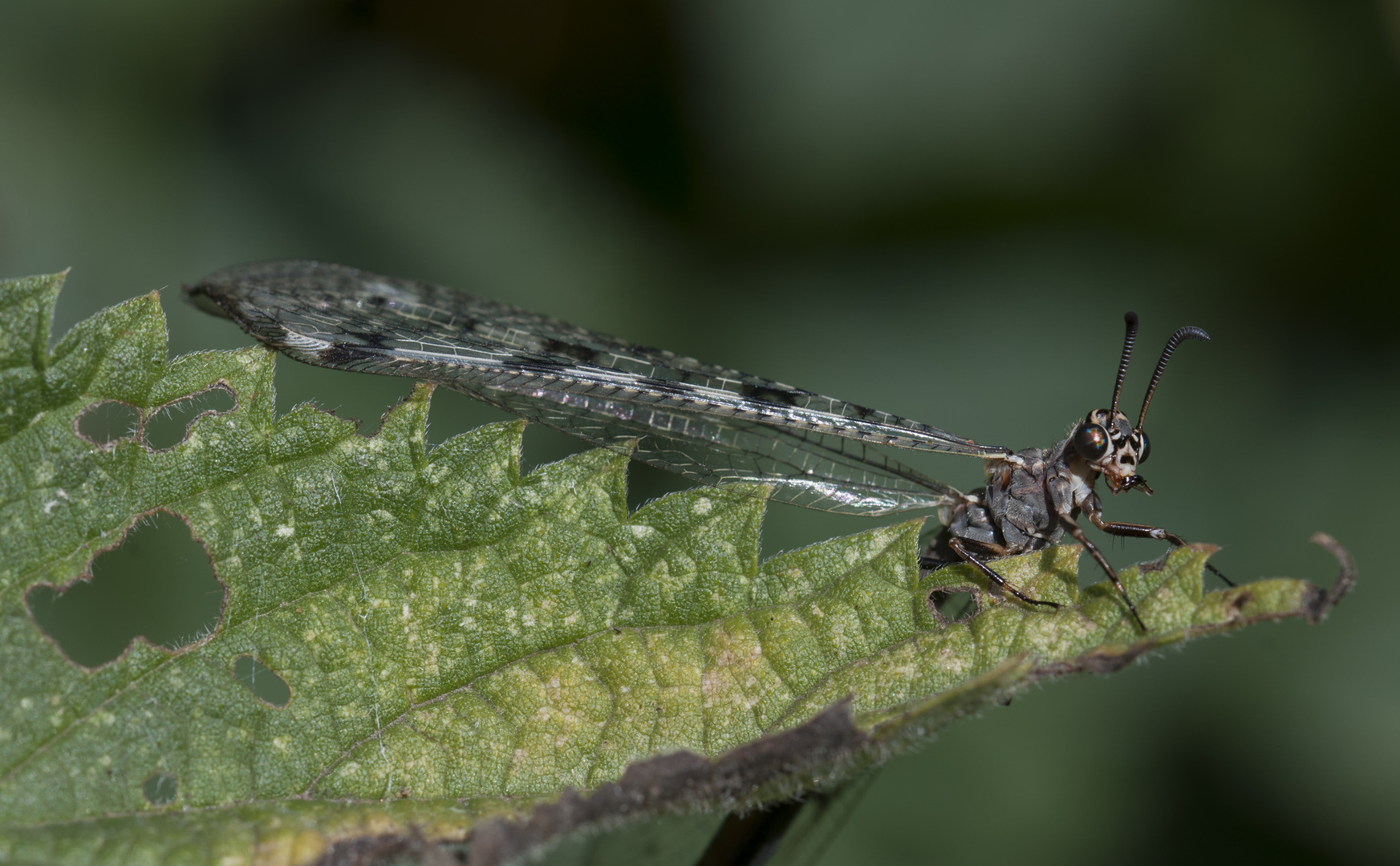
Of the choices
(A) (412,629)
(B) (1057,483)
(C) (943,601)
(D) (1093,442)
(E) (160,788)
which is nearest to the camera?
(E) (160,788)

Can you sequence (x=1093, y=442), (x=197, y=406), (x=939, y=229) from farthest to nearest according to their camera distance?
(x=939, y=229), (x=1093, y=442), (x=197, y=406)

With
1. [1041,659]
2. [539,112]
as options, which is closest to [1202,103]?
[539,112]

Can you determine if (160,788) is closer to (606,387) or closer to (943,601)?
(606,387)

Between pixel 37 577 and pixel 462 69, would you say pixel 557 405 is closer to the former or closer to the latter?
pixel 37 577

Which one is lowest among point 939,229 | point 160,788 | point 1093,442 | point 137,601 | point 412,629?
point 137,601

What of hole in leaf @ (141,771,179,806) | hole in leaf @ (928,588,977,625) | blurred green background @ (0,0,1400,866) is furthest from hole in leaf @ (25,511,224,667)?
hole in leaf @ (928,588,977,625)

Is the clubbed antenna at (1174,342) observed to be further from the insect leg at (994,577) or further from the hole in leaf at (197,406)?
the hole in leaf at (197,406)

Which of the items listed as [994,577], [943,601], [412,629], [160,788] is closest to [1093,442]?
[943,601]

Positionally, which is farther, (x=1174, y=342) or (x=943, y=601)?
(x=1174, y=342)
